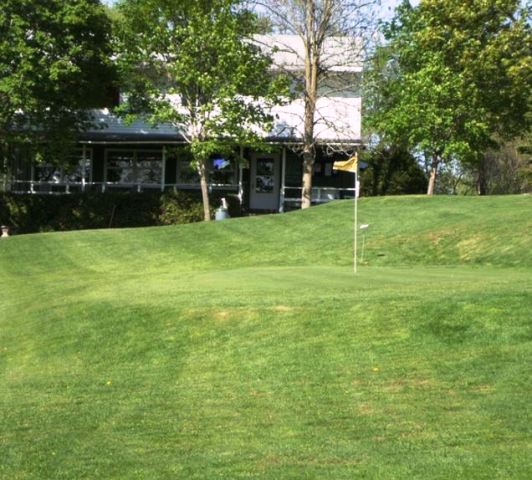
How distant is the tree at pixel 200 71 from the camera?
27.8 metres

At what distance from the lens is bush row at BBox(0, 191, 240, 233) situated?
99.8ft

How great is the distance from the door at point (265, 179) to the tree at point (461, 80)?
199 inches

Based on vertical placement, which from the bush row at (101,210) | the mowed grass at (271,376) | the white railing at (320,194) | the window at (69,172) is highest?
the window at (69,172)

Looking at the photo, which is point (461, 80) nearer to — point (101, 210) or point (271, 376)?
point (101, 210)

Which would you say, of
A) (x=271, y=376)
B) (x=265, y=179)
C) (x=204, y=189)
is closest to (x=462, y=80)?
(x=265, y=179)

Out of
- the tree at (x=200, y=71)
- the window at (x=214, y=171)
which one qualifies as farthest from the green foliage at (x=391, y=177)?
the tree at (x=200, y=71)

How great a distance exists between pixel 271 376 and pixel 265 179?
2640 cm

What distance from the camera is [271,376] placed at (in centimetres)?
791

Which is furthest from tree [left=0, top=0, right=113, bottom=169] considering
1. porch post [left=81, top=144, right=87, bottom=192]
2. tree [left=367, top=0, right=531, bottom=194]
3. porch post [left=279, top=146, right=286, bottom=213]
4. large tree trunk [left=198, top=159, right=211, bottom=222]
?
tree [left=367, top=0, right=531, bottom=194]

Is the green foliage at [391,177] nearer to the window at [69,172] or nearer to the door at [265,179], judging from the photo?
the door at [265,179]

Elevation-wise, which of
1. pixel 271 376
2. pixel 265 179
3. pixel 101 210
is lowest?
pixel 271 376

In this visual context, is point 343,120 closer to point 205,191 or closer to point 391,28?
point 391,28

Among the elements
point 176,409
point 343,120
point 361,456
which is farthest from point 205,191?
point 361,456

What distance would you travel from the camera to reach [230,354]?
8953 millimetres
